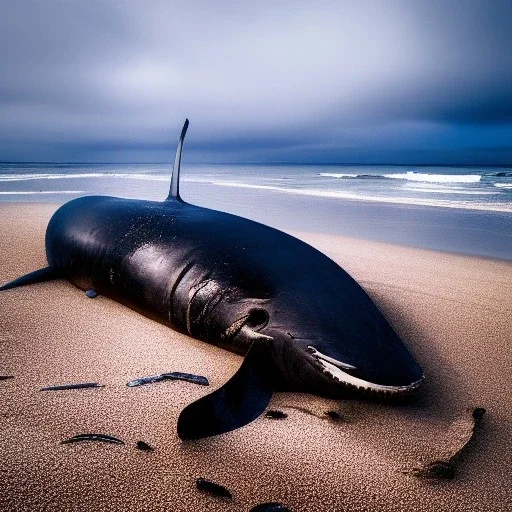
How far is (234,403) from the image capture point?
6.13ft

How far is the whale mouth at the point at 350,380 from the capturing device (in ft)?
6.06

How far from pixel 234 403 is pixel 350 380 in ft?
1.73

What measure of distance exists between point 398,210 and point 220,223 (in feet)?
31.5

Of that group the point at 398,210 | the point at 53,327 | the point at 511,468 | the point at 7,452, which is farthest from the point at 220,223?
the point at 398,210

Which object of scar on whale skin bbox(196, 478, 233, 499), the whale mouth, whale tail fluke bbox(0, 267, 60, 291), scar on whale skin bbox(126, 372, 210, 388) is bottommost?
scar on whale skin bbox(196, 478, 233, 499)

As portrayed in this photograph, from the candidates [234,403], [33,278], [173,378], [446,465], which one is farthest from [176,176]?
[446,465]

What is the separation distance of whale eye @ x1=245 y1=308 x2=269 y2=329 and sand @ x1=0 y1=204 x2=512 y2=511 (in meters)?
0.30

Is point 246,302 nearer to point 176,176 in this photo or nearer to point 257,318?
point 257,318

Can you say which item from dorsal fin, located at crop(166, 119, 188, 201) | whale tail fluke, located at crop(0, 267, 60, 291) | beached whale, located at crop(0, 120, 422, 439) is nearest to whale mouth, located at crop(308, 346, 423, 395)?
beached whale, located at crop(0, 120, 422, 439)

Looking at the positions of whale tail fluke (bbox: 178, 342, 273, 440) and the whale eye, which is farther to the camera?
the whale eye

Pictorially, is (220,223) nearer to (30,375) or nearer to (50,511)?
(30,375)

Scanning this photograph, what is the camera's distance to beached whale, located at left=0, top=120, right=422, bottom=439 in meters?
1.90

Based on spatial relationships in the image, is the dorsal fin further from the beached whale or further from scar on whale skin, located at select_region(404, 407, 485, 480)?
scar on whale skin, located at select_region(404, 407, 485, 480)

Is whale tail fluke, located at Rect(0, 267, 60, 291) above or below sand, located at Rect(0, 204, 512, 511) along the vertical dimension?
above
